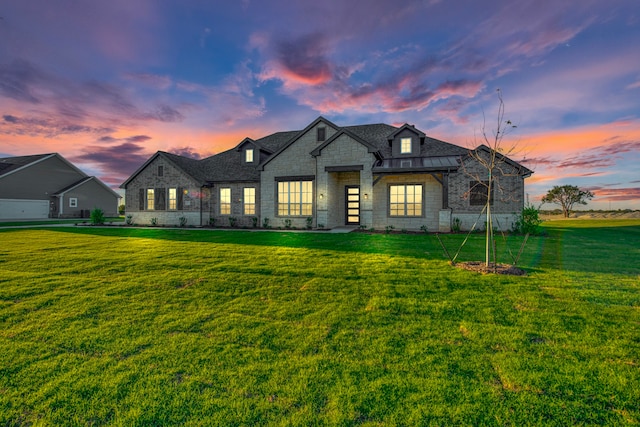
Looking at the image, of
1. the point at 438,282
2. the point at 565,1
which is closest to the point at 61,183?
the point at 438,282

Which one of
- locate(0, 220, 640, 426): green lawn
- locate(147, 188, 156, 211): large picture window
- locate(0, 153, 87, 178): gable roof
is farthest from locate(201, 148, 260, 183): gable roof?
locate(0, 153, 87, 178): gable roof

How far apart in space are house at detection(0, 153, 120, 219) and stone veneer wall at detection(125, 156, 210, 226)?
65.4 ft

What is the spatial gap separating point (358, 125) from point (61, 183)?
38808 mm

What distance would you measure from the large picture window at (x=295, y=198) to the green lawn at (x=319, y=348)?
1168 centimetres

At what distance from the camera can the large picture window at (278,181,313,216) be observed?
1814 centimetres

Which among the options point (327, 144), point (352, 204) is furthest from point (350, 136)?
point (352, 204)

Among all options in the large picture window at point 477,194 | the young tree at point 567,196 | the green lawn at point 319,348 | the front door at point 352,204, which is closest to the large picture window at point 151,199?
the front door at point 352,204

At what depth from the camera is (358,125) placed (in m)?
24.0

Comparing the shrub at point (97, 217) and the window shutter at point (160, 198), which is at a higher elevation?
the window shutter at point (160, 198)

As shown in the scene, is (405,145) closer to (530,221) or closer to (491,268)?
(530,221)

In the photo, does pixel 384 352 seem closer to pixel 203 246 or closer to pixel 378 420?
pixel 378 420

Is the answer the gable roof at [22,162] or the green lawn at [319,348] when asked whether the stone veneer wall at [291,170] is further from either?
the gable roof at [22,162]

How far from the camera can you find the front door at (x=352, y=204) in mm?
18984

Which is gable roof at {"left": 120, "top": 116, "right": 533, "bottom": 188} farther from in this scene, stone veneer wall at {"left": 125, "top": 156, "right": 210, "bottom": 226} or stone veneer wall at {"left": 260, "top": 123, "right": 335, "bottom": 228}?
stone veneer wall at {"left": 125, "top": 156, "right": 210, "bottom": 226}
